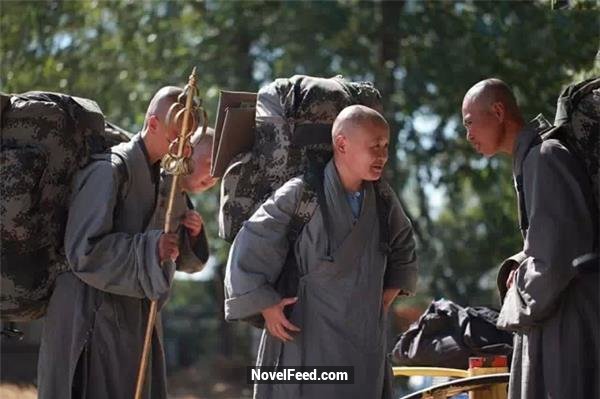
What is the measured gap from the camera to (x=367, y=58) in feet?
40.9

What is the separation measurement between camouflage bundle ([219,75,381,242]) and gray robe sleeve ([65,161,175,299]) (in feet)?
1.10

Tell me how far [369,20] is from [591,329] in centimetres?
819

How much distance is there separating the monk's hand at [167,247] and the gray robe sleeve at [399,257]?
0.90 m

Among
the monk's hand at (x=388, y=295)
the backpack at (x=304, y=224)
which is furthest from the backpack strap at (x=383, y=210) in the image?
the monk's hand at (x=388, y=295)

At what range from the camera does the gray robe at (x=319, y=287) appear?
4.91m

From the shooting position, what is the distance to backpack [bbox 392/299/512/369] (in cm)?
619

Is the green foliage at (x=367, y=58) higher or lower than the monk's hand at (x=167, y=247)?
higher

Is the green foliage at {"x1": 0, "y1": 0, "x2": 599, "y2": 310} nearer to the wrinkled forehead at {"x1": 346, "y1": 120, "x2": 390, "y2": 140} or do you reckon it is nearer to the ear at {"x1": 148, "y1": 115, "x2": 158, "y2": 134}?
the ear at {"x1": 148, "y1": 115, "x2": 158, "y2": 134}

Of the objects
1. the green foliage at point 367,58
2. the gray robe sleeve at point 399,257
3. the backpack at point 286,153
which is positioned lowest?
the gray robe sleeve at point 399,257

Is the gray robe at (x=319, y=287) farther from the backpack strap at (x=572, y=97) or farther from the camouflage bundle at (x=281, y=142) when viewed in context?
the backpack strap at (x=572, y=97)

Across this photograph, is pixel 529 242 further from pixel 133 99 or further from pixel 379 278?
pixel 133 99

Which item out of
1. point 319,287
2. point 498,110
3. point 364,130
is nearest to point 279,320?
point 319,287

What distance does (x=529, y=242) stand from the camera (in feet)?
15.4

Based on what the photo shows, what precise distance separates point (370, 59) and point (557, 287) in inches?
320
